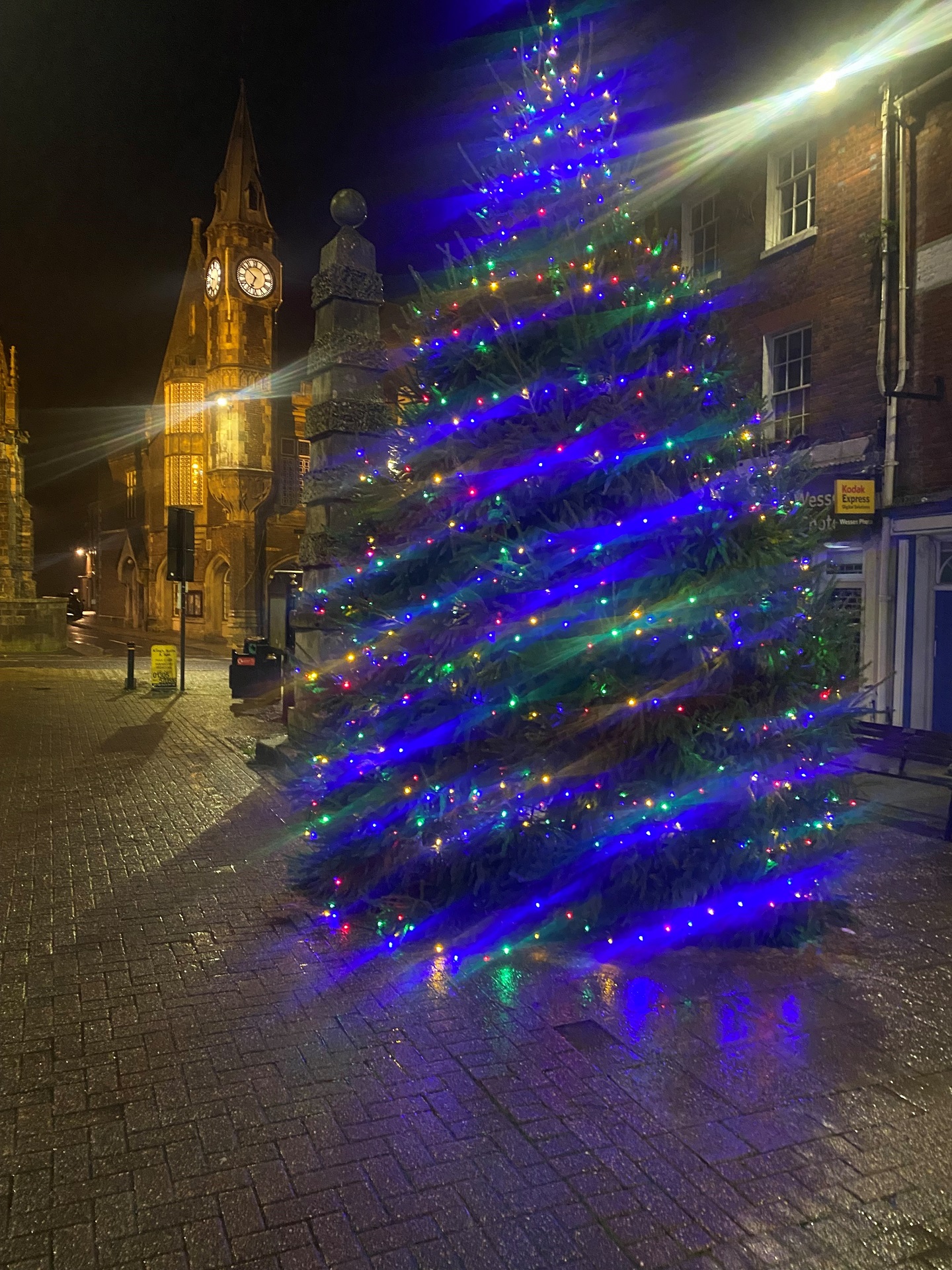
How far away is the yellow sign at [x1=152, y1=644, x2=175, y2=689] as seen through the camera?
61.3 feet

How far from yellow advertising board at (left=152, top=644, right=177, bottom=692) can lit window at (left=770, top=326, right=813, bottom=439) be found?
42.0ft

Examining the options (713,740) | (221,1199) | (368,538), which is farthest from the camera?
(368,538)

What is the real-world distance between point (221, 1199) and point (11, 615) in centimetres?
3099

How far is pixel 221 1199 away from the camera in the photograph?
9.53 feet

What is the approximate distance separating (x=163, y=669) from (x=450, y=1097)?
654 inches

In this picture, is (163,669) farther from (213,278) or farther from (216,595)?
(213,278)

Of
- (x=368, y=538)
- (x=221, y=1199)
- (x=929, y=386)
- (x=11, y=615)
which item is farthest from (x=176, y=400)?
(x=221, y=1199)

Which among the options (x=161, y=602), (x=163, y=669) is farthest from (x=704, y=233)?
(x=161, y=602)

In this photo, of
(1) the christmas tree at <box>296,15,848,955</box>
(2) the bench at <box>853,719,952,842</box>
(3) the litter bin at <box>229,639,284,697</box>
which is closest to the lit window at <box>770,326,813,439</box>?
(2) the bench at <box>853,719,952,842</box>

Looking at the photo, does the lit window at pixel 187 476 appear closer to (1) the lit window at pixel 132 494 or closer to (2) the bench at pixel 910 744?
(1) the lit window at pixel 132 494

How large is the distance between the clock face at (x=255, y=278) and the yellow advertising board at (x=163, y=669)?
26500 millimetres

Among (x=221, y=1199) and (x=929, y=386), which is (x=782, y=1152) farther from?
(x=929, y=386)

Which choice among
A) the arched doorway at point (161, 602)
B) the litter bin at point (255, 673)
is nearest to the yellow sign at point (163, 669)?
the litter bin at point (255, 673)

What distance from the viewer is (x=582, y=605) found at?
16.9 feet
